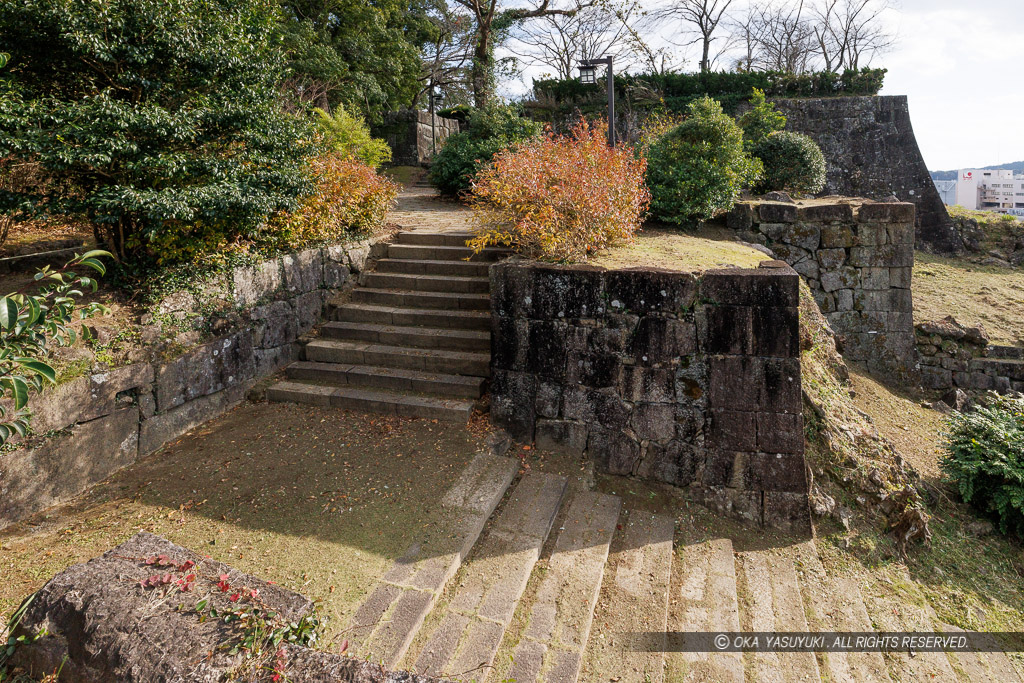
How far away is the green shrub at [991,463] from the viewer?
5172 mm

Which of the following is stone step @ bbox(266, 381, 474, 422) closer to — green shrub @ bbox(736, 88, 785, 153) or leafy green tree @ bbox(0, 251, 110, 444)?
leafy green tree @ bbox(0, 251, 110, 444)

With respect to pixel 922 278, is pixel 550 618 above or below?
below

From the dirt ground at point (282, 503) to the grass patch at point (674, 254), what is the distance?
2183 mm

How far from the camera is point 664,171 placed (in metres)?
8.64

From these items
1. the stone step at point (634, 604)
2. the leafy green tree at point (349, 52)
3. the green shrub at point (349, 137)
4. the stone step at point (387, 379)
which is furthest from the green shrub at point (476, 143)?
the stone step at point (634, 604)

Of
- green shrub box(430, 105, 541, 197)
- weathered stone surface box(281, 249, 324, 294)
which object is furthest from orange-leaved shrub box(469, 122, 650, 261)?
green shrub box(430, 105, 541, 197)

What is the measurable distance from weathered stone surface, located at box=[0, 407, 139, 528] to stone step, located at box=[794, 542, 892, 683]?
5.31 m

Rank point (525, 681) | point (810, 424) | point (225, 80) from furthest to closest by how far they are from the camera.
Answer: point (225, 80) < point (810, 424) < point (525, 681)

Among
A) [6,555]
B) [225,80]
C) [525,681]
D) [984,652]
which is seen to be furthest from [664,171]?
[6,555]

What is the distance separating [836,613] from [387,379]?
4299 mm

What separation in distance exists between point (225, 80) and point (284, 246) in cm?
176

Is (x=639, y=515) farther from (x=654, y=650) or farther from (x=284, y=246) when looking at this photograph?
(x=284, y=246)

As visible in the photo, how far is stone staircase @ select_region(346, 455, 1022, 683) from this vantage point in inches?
120

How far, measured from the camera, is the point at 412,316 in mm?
6355
